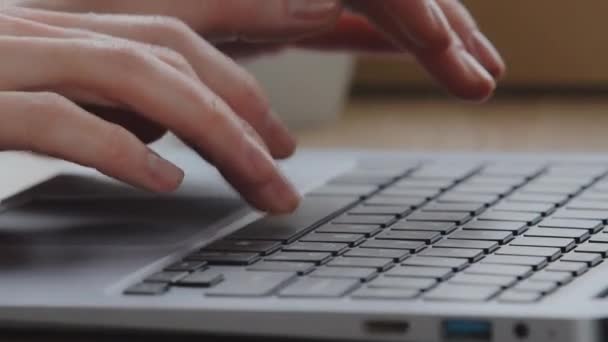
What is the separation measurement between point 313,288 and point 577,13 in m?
0.83

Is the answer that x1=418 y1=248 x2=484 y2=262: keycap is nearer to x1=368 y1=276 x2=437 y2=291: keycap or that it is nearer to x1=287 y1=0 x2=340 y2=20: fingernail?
x1=368 y1=276 x2=437 y2=291: keycap

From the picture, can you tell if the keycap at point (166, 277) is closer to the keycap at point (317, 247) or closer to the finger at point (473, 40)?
the keycap at point (317, 247)

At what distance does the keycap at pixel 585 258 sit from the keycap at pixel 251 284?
0.34 ft

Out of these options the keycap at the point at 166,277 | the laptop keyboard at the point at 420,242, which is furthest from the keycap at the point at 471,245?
the keycap at the point at 166,277

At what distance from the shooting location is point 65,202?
2.22 feet

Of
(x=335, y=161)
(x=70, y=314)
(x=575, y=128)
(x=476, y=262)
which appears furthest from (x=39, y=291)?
(x=575, y=128)

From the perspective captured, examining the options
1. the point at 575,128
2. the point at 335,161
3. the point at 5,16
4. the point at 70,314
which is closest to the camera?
the point at 70,314

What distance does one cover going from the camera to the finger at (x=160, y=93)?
0.59m

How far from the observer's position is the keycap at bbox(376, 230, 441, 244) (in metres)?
0.55

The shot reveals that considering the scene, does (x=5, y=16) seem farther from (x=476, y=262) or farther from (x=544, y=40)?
(x=544, y=40)

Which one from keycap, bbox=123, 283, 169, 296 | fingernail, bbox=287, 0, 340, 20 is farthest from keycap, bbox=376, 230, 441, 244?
fingernail, bbox=287, 0, 340, 20

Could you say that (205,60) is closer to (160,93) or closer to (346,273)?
(160,93)

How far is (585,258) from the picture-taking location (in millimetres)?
514

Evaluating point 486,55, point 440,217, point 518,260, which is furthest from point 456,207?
point 486,55
